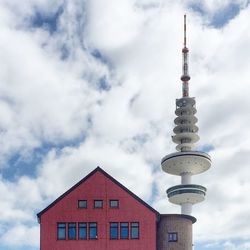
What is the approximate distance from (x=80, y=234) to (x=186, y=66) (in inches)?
2769

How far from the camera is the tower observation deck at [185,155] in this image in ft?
371

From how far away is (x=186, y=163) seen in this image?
116312 mm

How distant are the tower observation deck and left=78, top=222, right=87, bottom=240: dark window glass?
51.0 meters

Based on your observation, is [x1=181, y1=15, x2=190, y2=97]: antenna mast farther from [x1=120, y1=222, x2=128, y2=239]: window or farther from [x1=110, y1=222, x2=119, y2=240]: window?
[x1=110, y1=222, x2=119, y2=240]: window

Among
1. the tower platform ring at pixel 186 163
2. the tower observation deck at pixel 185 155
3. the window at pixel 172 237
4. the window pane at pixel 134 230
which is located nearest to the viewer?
the window pane at pixel 134 230

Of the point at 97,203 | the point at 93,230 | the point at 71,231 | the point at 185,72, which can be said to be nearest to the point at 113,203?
the point at 97,203

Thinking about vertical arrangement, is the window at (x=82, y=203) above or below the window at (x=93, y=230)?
above

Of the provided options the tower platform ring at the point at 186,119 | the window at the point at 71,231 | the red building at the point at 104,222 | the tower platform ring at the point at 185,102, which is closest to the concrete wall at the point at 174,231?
the red building at the point at 104,222

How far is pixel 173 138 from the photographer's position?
399ft

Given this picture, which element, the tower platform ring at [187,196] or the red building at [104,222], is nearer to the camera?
the red building at [104,222]

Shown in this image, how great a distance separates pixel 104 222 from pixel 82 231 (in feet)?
8.88

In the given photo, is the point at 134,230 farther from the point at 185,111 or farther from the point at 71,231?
the point at 185,111

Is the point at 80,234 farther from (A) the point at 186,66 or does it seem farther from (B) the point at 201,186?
(A) the point at 186,66

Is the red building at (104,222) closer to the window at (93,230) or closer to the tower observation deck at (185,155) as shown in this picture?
the window at (93,230)
